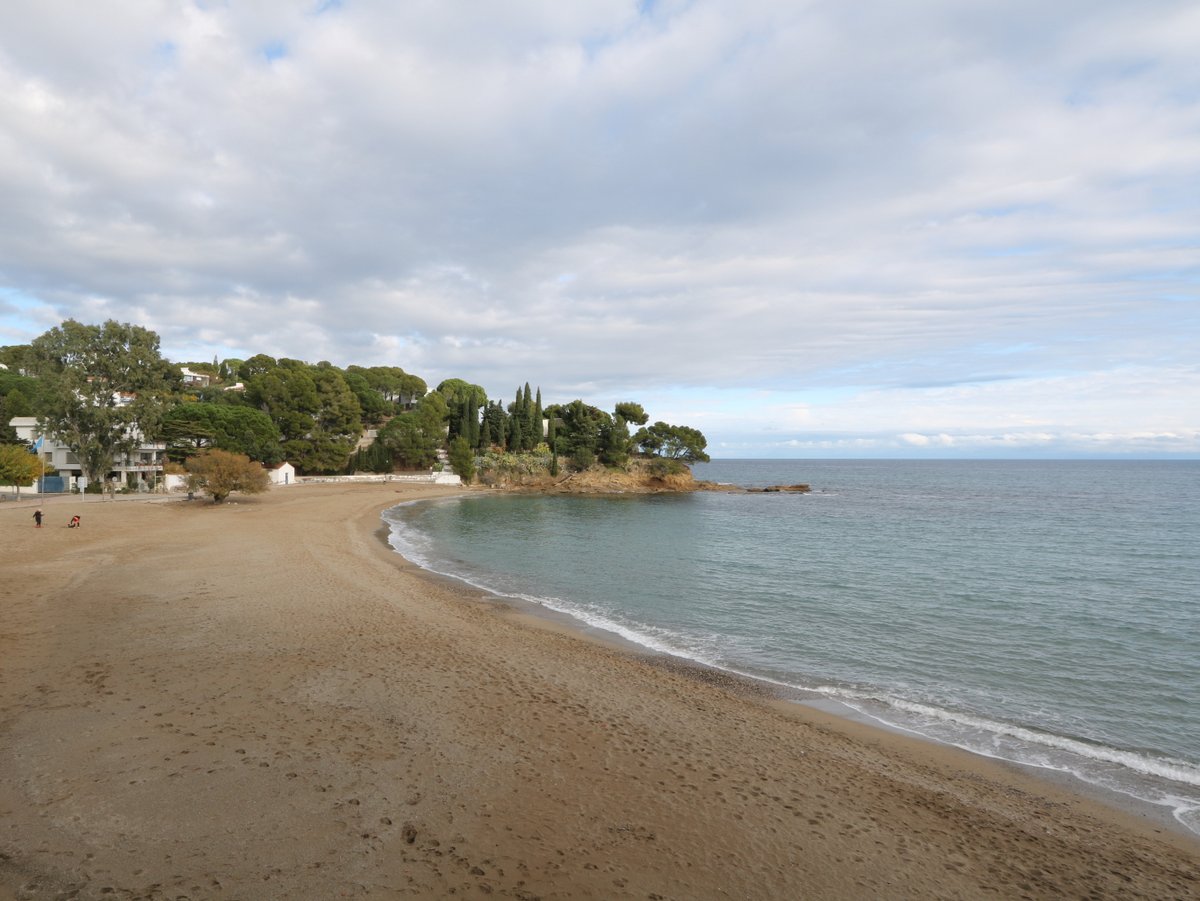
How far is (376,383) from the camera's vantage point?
95.4 m

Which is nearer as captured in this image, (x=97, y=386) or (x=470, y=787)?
(x=470, y=787)

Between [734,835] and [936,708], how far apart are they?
21.8 feet

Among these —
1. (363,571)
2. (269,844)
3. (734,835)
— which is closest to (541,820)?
(734,835)

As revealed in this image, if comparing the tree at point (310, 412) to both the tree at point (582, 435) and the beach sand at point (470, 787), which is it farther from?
the beach sand at point (470, 787)

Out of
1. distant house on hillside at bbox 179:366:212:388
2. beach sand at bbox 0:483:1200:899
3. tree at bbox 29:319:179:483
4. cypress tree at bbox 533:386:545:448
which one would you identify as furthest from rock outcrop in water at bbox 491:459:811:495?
beach sand at bbox 0:483:1200:899

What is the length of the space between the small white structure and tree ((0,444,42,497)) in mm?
19236

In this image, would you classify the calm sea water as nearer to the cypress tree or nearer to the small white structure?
the small white structure

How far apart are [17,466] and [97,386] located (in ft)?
22.3

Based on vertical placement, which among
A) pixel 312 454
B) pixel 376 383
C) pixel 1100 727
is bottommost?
pixel 1100 727

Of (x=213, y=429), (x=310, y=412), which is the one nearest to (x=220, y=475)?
(x=213, y=429)

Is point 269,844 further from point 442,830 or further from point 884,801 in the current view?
point 884,801

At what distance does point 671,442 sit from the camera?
85562 millimetres

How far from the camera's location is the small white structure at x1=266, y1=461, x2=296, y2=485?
2375 inches

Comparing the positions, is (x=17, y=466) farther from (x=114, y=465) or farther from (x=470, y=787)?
(x=470, y=787)
